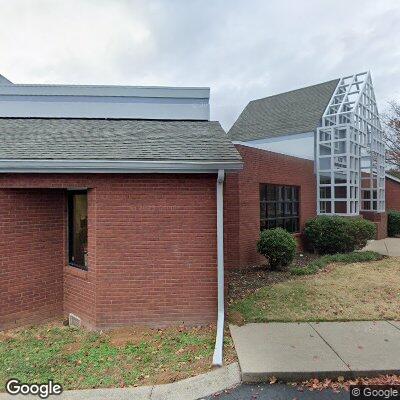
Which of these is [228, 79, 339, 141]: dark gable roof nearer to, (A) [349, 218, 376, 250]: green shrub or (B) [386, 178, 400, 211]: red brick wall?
(A) [349, 218, 376, 250]: green shrub

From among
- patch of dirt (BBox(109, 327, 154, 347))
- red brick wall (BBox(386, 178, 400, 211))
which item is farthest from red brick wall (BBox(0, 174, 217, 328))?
red brick wall (BBox(386, 178, 400, 211))

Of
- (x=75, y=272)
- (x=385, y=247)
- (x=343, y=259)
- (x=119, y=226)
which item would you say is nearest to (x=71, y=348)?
(x=75, y=272)

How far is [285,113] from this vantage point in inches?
818

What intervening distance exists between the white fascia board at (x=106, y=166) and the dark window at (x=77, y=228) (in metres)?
0.94

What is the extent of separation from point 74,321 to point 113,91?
505 cm

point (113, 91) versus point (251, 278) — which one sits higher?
point (113, 91)

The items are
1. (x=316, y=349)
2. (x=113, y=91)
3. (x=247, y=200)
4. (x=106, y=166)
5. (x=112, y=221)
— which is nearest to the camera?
(x=316, y=349)

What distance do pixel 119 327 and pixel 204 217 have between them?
234 centimetres

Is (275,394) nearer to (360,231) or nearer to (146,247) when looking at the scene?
Result: (146,247)

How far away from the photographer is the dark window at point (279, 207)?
11930 millimetres

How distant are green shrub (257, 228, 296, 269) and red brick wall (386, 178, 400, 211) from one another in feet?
52.5

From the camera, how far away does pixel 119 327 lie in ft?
18.8

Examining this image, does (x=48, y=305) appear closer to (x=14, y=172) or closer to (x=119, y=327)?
(x=119, y=327)

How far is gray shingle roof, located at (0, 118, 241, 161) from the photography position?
5.59 m
